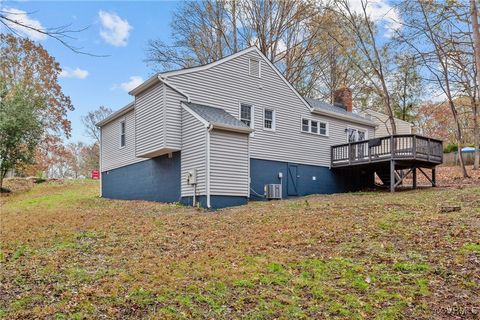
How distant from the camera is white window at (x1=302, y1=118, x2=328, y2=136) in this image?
18.4m

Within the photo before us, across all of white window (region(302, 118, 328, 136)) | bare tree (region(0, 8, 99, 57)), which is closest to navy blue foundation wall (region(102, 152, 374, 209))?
white window (region(302, 118, 328, 136))

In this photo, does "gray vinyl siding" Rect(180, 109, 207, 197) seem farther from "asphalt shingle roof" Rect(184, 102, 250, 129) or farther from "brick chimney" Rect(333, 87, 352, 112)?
"brick chimney" Rect(333, 87, 352, 112)

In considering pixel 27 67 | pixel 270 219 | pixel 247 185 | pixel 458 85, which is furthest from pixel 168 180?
pixel 27 67

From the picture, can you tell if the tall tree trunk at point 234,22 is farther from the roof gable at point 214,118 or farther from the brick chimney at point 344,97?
the roof gable at point 214,118

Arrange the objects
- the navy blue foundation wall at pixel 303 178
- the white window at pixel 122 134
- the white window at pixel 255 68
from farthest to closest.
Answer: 1. the white window at pixel 122 134
2. the white window at pixel 255 68
3. the navy blue foundation wall at pixel 303 178

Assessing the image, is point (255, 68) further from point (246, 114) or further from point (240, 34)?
point (240, 34)

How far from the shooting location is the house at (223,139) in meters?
13.4

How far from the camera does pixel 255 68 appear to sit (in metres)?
16.9

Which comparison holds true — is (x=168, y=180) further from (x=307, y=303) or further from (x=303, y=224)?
(x=307, y=303)

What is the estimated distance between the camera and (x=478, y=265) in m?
5.47

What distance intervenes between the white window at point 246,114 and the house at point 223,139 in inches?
1.7

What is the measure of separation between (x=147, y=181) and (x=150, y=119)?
2868 mm

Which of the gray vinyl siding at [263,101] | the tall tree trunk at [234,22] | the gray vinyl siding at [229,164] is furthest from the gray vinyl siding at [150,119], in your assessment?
the tall tree trunk at [234,22]

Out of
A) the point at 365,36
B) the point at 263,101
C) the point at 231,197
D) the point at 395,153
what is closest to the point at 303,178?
the point at 263,101
